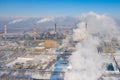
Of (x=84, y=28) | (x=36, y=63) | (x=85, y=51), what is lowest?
(x=36, y=63)

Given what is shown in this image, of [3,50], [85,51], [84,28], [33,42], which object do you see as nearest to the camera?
[85,51]

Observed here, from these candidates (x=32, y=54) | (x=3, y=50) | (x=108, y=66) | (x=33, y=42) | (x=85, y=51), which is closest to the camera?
(x=85, y=51)

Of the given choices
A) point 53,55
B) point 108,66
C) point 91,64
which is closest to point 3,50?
point 53,55

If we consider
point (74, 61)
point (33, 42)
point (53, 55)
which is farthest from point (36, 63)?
point (33, 42)

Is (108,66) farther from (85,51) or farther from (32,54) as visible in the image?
(32,54)

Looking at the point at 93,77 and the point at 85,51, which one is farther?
the point at 85,51

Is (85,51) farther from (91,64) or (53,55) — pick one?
(53,55)

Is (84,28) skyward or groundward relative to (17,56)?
skyward

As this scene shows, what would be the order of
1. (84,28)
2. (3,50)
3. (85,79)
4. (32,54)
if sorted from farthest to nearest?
(3,50) < (32,54) < (84,28) < (85,79)

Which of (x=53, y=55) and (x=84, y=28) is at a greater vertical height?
(x=84, y=28)
